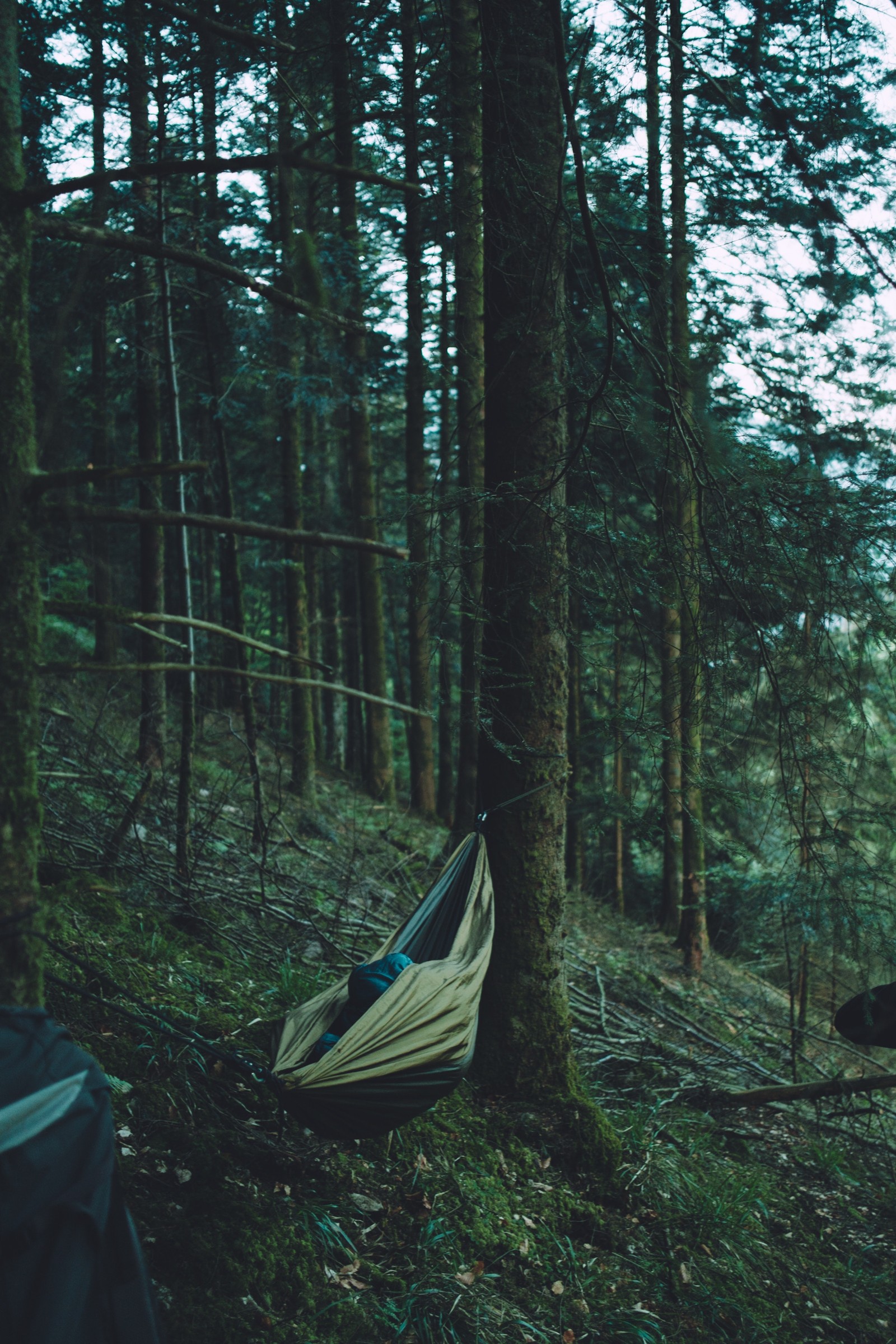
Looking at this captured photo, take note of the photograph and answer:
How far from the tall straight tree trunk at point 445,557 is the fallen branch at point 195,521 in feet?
5.04

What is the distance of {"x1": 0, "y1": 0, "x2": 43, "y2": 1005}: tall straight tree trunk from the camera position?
159 centimetres

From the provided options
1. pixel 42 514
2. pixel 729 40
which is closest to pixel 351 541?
pixel 42 514

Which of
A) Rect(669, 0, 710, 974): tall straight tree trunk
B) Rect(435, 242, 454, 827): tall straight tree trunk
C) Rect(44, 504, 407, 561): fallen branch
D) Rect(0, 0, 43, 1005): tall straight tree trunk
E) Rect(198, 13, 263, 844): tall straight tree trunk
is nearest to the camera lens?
Rect(44, 504, 407, 561): fallen branch

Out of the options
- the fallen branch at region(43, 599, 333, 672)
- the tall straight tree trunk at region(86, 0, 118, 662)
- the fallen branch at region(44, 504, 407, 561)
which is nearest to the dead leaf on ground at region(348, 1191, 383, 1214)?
the tall straight tree trunk at region(86, 0, 118, 662)

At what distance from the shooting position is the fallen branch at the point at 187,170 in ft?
4.96

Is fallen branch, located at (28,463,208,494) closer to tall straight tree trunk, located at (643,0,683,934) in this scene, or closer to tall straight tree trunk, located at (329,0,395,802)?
tall straight tree trunk, located at (643,0,683,934)

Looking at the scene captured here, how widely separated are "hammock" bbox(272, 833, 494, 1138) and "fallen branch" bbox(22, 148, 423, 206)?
2.19m

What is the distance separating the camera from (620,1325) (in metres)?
2.59

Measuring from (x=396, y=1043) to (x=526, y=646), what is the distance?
Result: 5.41 feet

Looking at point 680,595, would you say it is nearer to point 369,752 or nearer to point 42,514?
point 42,514

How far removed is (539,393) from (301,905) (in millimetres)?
3090

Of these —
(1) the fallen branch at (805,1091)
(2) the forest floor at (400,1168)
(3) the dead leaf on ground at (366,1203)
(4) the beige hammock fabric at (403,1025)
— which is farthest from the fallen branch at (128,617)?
(1) the fallen branch at (805,1091)

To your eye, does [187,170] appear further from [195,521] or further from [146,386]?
[146,386]

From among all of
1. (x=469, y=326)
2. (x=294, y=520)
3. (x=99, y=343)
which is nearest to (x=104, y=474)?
(x=469, y=326)
